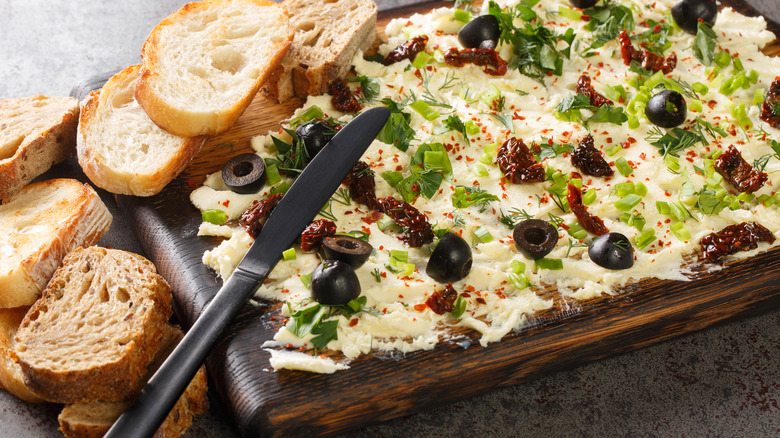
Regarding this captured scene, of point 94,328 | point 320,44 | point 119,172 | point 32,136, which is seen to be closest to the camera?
point 94,328

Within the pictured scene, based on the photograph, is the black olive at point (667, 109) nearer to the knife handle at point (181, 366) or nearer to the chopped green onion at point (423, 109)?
the chopped green onion at point (423, 109)

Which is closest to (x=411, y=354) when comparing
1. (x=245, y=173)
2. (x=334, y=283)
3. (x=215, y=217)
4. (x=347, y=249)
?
(x=334, y=283)

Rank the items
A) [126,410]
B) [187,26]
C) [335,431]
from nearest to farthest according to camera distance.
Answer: [126,410], [335,431], [187,26]

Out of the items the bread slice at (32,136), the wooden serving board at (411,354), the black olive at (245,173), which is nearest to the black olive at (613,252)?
the wooden serving board at (411,354)

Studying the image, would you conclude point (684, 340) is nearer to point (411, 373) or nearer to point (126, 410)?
point (411, 373)

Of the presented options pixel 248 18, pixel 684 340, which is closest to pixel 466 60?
pixel 248 18

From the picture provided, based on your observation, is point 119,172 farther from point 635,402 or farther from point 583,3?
point 583,3

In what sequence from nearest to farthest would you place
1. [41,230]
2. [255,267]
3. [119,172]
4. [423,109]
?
1. [255,267]
2. [41,230]
3. [119,172]
4. [423,109]
